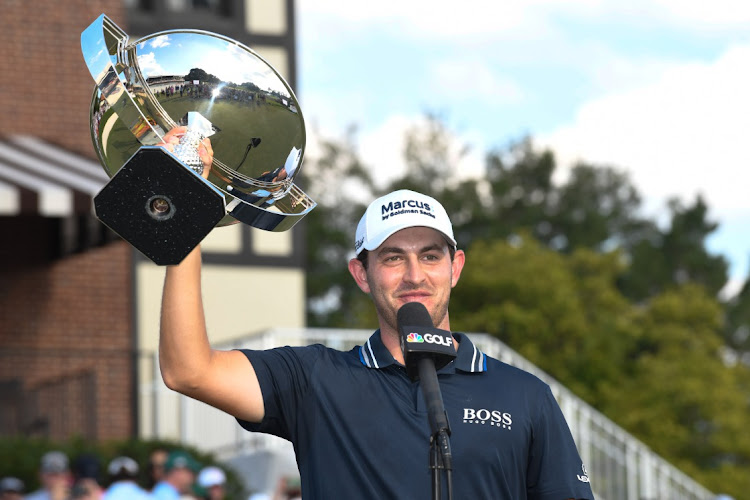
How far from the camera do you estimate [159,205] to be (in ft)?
10.3

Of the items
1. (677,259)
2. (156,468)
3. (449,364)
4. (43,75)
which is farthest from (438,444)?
(677,259)

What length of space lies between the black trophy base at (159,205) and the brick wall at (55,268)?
489 inches

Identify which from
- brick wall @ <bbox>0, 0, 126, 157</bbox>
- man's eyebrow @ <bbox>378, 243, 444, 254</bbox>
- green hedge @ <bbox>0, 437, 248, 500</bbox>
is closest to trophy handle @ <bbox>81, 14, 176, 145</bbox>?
man's eyebrow @ <bbox>378, 243, 444, 254</bbox>

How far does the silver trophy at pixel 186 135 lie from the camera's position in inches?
123

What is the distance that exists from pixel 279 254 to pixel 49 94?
4195 millimetres

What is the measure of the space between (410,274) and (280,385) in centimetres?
48

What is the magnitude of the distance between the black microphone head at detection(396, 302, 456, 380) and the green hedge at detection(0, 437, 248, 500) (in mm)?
8734

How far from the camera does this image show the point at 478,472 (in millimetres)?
3584

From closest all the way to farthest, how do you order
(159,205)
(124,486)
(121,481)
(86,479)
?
(159,205) → (124,486) → (121,481) → (86,479)

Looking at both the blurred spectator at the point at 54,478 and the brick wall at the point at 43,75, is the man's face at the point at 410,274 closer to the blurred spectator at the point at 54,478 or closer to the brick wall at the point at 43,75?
the blurred spectator at the point at 54,478

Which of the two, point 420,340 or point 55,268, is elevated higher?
point 55,268

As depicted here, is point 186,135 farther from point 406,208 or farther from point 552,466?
point 552,466

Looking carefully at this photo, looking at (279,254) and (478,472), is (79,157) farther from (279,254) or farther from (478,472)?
(478,472)

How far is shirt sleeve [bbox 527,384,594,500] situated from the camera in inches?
146
